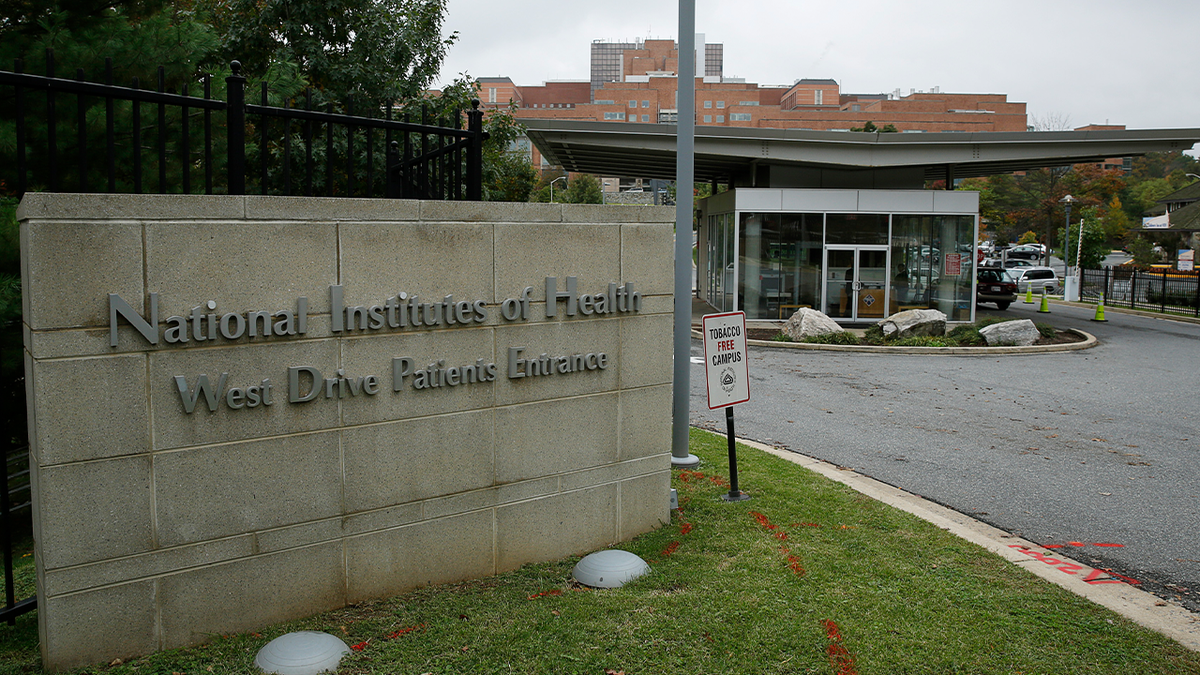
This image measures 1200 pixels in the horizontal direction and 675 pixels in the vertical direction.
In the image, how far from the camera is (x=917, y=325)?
2002 cm

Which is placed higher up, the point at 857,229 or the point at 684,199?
the point at 857,229

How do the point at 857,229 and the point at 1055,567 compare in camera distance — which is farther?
the point at 857,229

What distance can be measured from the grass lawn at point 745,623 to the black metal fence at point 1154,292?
2840cm

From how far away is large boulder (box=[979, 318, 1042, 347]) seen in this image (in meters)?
19.2

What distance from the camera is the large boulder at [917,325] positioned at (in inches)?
784

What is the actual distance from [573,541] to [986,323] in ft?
59.9

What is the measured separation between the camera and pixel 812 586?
17.0ft

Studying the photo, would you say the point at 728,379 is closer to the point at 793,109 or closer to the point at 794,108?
the point at 793,109

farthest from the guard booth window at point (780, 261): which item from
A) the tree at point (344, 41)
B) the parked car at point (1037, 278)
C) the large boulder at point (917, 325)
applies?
the parked car at point (1037, 278)

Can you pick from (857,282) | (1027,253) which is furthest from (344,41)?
(1027,253)

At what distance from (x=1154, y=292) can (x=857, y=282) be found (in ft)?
51.6

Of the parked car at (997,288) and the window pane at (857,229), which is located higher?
the window pane at (857,229)

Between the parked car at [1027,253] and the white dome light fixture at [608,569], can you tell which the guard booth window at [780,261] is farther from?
the parked car at [1027,253]

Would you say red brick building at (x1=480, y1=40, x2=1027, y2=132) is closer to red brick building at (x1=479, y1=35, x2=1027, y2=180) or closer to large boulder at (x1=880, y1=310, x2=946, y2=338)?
red brick building at (x1=479, y1=35, x2=1027, y2=180)
